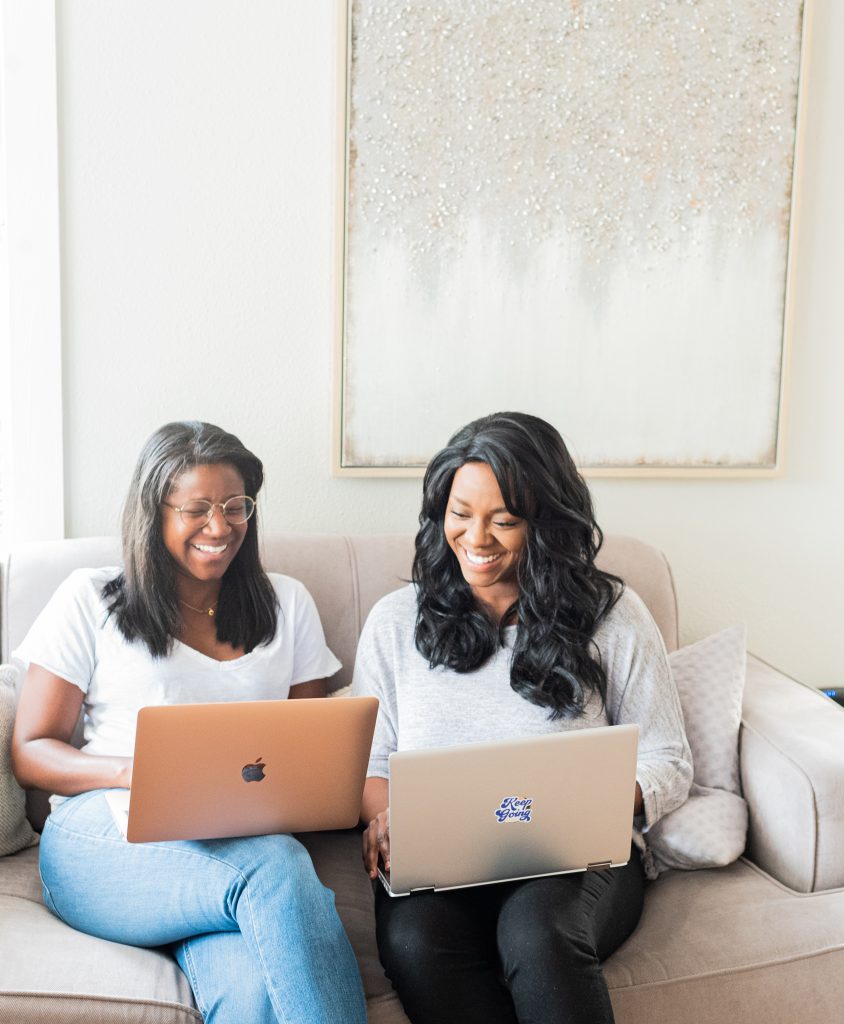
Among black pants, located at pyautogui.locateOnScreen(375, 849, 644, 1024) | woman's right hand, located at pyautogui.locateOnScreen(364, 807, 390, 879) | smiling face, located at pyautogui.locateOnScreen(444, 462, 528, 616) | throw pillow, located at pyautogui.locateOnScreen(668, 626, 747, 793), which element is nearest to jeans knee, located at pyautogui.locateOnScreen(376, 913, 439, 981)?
black pants, located at pyautogui.locateOnScreen(375, 849, 644, 1024)

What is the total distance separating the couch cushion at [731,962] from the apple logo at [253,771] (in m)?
0.53

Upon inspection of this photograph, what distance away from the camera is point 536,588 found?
1578mm

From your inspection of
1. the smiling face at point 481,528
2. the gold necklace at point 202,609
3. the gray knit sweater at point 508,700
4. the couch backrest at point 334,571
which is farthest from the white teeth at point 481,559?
the gold necklace at point 202,609

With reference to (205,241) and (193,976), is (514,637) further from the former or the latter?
(205,241)

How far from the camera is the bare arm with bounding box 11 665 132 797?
1.49m

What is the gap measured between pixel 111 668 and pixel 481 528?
1.99 feet

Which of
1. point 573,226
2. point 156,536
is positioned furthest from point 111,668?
point 573,226

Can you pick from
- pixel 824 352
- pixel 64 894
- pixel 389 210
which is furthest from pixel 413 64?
pixel 64 894

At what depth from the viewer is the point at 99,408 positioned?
199cm

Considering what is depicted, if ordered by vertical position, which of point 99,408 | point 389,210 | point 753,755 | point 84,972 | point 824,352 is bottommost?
point 84,972

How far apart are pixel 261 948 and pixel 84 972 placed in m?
0.22

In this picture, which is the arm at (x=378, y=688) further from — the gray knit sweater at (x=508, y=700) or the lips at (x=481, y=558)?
the lips at (x=481, y=558)

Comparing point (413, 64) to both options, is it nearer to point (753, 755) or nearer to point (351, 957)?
point (753, 755)

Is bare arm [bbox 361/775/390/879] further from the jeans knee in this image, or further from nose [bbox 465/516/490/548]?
nose [bbox 465/516/490/548]
